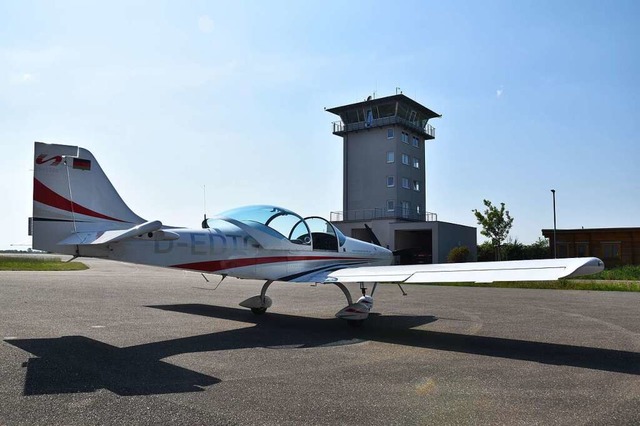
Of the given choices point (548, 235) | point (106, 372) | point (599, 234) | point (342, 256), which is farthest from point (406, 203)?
point (106, 372)

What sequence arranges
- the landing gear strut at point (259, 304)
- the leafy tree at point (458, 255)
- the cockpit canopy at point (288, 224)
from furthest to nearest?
the leafy tree at point (458, 255), the landing gear strut at point (259, 304), the cockpit canopy at point (288, 224)

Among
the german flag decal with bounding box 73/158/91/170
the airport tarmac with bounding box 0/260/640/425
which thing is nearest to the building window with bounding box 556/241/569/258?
the airport tarmac with bounding box 0/260/640/425

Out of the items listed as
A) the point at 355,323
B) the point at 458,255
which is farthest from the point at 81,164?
the point at 458,255

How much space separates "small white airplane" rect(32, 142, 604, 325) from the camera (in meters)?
8.46

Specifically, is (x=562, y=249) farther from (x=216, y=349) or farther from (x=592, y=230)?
(x=216, y=349)

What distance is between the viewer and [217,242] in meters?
10.4

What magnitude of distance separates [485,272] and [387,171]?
147ft

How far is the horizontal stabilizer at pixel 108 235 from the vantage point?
8250mm

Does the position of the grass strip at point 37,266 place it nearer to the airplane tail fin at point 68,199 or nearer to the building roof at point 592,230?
the airplane tail fin at point 68,199

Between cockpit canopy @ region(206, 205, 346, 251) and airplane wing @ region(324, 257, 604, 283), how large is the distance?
4.14ft

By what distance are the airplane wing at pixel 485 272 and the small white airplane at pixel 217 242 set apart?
17 mm

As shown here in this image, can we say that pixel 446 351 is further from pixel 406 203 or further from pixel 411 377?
pixel 406 203

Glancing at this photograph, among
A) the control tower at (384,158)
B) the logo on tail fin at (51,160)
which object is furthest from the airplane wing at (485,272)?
the control tower at (384,158)

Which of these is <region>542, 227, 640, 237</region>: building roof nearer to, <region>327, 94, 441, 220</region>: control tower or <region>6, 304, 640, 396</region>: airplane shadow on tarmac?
<region>327, 94, 441, 220</region>: control tower
